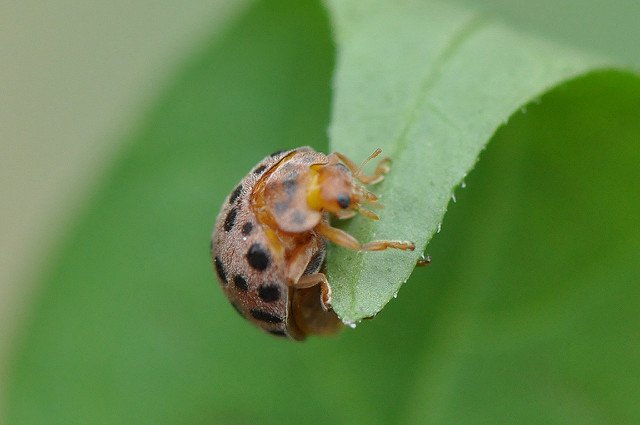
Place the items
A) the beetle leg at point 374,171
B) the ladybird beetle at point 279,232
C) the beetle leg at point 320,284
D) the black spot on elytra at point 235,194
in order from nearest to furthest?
1. the beetle leg at point 374,171
2. the beetle leg at point 320,284
3. the ladybird beetle at point 279,232
4. the black spot on elytra at point 235,194

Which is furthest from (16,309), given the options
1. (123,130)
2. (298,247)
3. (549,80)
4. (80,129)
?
(80,129)

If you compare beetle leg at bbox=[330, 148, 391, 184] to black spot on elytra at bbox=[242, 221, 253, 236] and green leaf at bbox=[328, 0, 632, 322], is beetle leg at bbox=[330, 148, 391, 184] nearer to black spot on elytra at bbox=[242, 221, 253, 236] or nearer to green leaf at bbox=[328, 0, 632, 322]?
green leaf at bbox=[328, 0, 632, 322]

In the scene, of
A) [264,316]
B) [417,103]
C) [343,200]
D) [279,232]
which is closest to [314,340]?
[264,316]

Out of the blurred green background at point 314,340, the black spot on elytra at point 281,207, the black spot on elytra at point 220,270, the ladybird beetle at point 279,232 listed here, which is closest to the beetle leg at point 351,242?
the ladybird beetle at point 279,232

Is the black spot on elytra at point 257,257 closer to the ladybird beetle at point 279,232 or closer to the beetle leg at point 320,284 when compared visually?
the ladybird beetle at point 279,232

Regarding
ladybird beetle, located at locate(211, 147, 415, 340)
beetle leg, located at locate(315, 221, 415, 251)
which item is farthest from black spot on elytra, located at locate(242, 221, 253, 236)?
beetle leg, located at locate(315, 221, 415, 251)

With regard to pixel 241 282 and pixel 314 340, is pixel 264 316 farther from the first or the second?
pixel 314 340

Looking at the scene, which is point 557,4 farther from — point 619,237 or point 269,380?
point 269,380
